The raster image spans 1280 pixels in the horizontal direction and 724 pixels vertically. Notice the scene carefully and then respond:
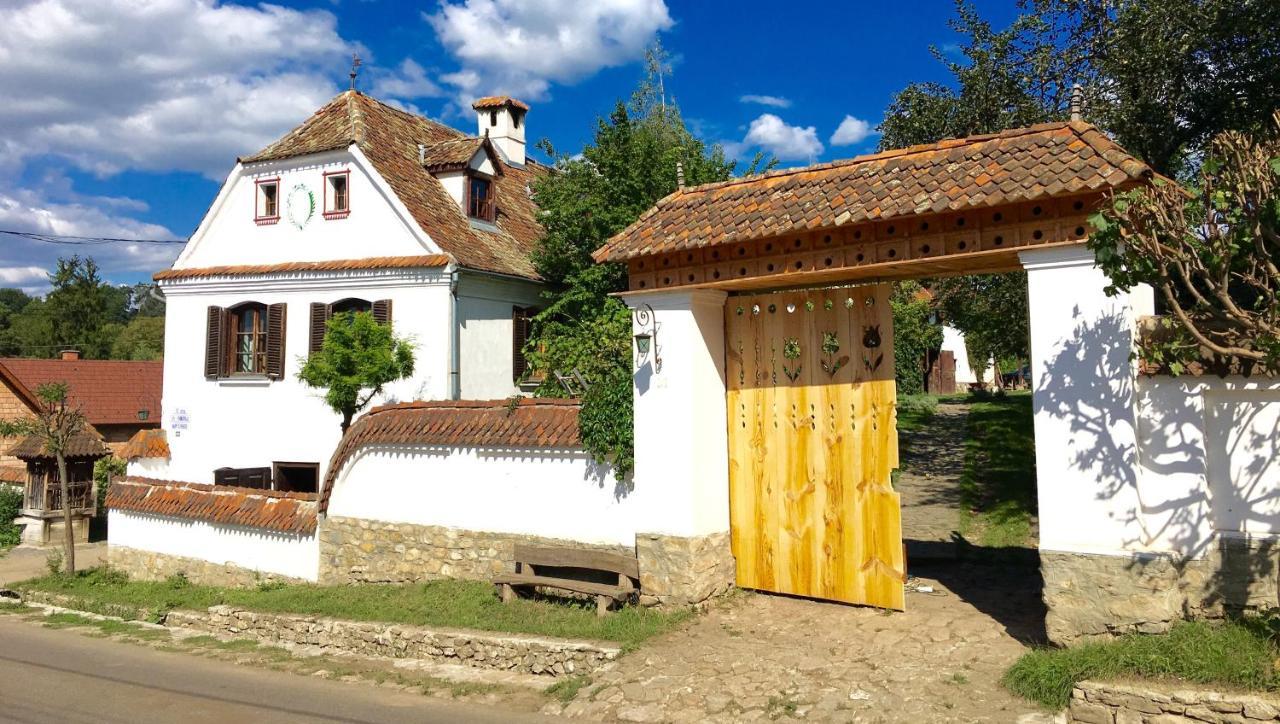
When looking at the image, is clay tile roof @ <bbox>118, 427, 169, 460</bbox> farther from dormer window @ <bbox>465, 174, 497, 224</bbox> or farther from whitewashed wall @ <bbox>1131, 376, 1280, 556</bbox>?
whitewashed wall @ <bbox>1131, 376, 1280, 556</bbox>

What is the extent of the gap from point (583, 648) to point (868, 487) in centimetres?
304

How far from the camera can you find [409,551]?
10695 millimetres

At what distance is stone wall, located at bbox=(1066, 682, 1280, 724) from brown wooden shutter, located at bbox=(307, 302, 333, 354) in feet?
48.8

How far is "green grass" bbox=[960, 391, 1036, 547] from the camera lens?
10.6m

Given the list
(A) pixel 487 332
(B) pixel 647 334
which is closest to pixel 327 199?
(A) pixel 487 332

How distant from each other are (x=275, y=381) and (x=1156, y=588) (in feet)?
52.2

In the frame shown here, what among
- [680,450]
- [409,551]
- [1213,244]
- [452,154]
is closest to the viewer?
[1213,244]

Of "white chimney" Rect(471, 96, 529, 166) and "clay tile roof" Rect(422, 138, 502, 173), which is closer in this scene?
"clay tile roof" Rect(422, 138, 502, 173)

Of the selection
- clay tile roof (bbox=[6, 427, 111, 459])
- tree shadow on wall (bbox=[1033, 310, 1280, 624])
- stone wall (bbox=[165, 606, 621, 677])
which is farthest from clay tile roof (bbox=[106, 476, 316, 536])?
tree shadow on wall (bbox=[1033, 310, 1280, 624])

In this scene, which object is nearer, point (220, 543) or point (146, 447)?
point (220, 543)

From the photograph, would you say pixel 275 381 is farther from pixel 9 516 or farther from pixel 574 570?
pixel 9 516

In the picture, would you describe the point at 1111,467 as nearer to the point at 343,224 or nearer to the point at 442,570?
the point at 442,570

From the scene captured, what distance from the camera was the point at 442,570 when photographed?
10.4 m

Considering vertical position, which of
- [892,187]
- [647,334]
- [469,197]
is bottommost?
[647,334]
